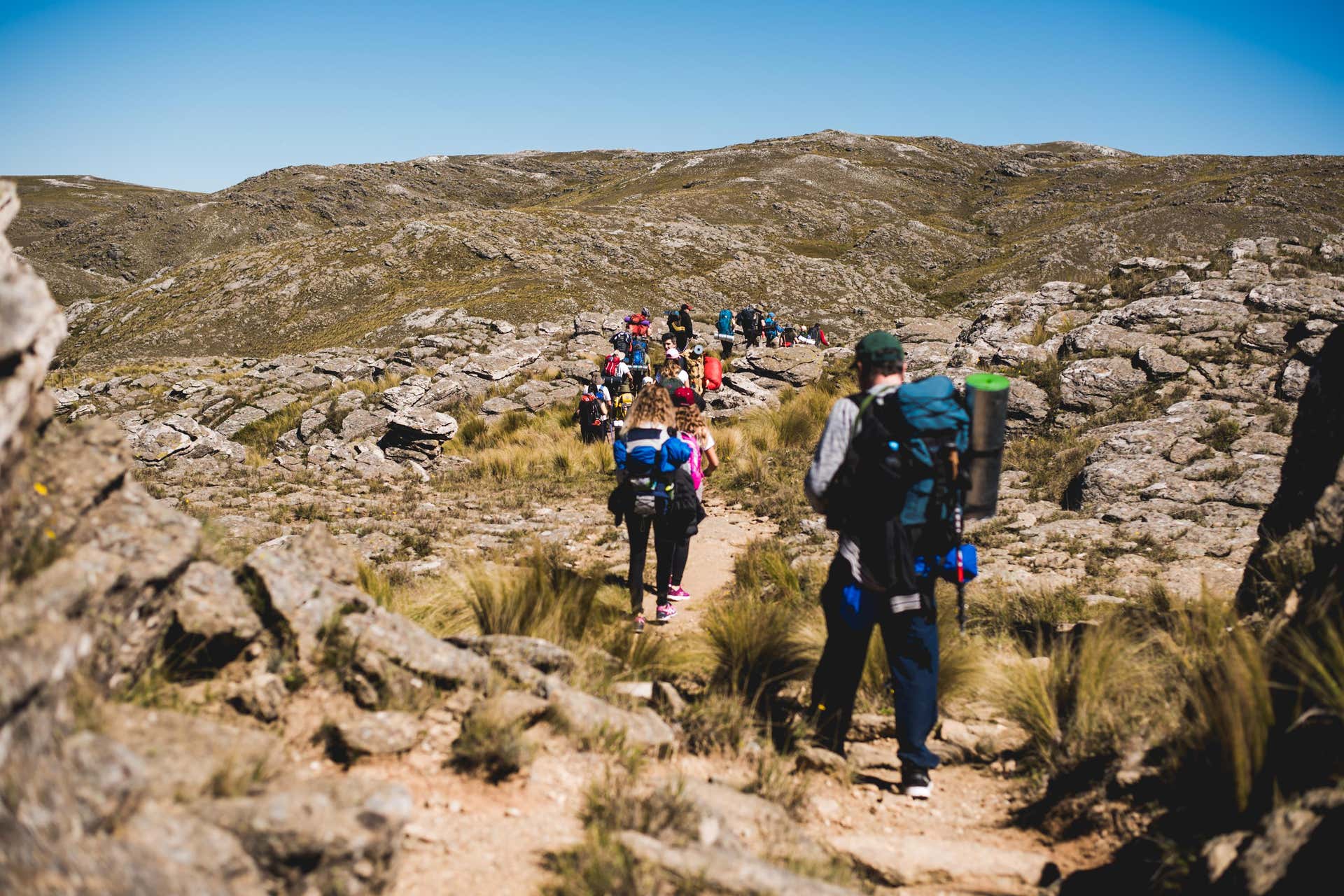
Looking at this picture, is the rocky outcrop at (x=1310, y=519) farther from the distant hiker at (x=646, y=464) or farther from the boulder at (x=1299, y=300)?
Result: the boulder at (x=1299, y=300)

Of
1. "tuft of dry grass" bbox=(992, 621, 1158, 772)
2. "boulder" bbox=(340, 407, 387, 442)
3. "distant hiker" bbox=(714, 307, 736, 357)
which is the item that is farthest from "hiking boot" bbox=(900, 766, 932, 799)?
"distant hiker" bbox=(714, 307, 736, 357)


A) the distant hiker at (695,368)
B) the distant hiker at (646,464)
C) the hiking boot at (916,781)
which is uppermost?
the distant hiker at (695,368)

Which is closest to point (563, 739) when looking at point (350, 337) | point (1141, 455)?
point (1141, 455)

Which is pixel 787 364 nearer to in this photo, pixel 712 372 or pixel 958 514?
pixel 712 372

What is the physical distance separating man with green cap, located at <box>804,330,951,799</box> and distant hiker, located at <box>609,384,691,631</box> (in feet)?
8.01

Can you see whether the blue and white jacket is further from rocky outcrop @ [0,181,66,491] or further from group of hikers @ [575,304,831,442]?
group of hikers @ [575,304,831,442]

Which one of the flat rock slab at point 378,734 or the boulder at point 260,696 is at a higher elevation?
the boulder at point 260,696

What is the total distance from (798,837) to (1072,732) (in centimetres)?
193

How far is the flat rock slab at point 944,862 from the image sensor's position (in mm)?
3385

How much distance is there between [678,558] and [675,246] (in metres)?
45.3

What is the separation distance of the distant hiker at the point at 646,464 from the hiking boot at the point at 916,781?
2.68 m

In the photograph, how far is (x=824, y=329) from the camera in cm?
3938

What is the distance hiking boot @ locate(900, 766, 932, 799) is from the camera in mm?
4082

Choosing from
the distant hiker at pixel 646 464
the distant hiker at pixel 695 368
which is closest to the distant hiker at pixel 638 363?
the distant hiker at pixel 695 368
